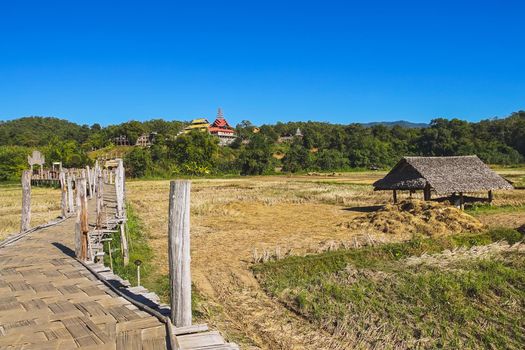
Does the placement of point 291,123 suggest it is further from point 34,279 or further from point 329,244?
point 34,279

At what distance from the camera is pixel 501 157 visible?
207 feet

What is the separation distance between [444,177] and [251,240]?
35.3 ft

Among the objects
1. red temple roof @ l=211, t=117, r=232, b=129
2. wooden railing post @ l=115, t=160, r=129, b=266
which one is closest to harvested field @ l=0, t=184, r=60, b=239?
wooden railing post @ l=115, t=160, r=129, b=266

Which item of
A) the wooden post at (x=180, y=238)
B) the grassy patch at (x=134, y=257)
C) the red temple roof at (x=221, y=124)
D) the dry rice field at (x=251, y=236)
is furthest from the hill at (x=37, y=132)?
the wooden post at (x=180, y=238)

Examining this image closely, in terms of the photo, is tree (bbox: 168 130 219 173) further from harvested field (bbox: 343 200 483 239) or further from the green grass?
the green grass

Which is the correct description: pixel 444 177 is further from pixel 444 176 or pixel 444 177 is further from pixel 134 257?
pixel 134 257

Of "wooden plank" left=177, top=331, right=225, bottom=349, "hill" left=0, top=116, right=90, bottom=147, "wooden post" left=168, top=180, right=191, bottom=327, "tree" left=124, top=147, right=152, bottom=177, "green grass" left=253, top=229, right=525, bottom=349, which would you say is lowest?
"green grass" left=253, top=229, right=525, bottom=349

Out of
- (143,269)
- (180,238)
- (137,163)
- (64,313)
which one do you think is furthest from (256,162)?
(180,238)

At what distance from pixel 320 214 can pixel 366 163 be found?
46.9 metres

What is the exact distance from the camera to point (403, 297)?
8.89 m

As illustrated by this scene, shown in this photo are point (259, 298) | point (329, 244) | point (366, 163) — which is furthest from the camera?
point (366, 163)

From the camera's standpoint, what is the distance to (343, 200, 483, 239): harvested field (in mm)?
15359

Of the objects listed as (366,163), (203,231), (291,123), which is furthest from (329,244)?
(291,123)

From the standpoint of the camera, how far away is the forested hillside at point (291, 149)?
56719 millimetres
